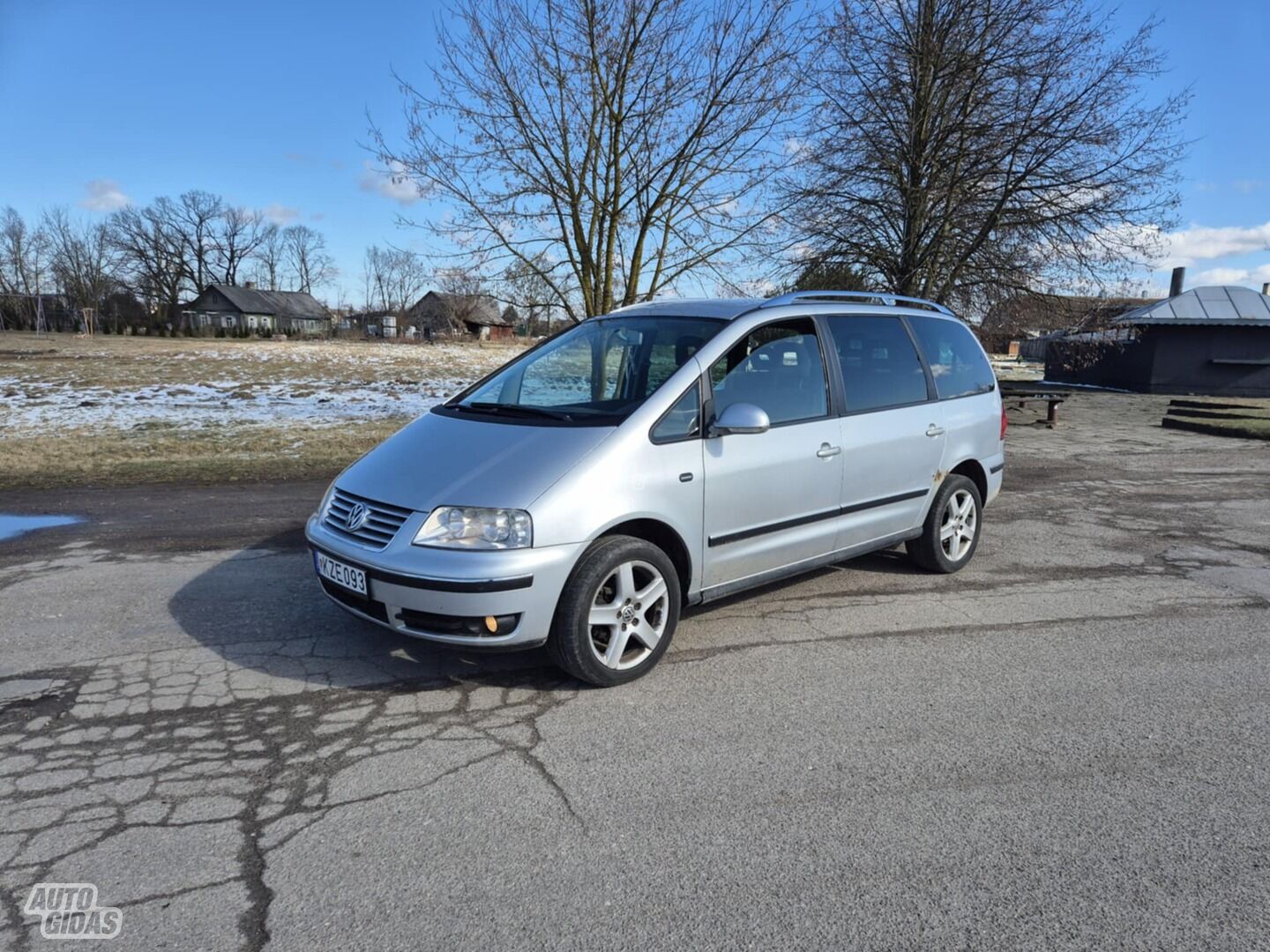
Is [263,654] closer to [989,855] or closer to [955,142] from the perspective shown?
[989,855]

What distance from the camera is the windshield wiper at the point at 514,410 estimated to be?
4.21 metres

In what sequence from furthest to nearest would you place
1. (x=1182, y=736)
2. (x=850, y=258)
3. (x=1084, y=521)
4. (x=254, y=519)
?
(x=850, y=258) < (x=1084, y=521) < (x=254, y=519) < (x=1182, y=736)

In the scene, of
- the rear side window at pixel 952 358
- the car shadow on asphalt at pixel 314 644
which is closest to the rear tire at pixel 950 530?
the rear side window at pixel 952 358

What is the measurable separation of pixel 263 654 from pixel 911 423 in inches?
163

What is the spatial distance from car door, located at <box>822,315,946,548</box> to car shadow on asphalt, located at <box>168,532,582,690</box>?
219 cm

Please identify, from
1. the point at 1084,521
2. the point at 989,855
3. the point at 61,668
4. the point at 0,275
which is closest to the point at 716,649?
the point at 989,855

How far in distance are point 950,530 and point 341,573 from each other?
4166 millimetres

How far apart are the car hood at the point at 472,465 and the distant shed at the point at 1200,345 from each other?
25.2 m

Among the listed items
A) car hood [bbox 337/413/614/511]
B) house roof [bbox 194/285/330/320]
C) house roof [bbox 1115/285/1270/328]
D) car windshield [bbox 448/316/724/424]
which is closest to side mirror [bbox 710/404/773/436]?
car windshield [bbox 448/316/724/424]

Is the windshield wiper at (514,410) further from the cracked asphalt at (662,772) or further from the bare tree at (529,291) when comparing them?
the bare tree at (529,291)

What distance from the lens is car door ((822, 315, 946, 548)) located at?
16.2 feet

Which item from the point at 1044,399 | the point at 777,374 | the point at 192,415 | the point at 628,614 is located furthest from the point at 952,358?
the point at 192,415

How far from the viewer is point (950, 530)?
5.78 meters

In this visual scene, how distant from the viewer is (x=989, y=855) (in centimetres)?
265
